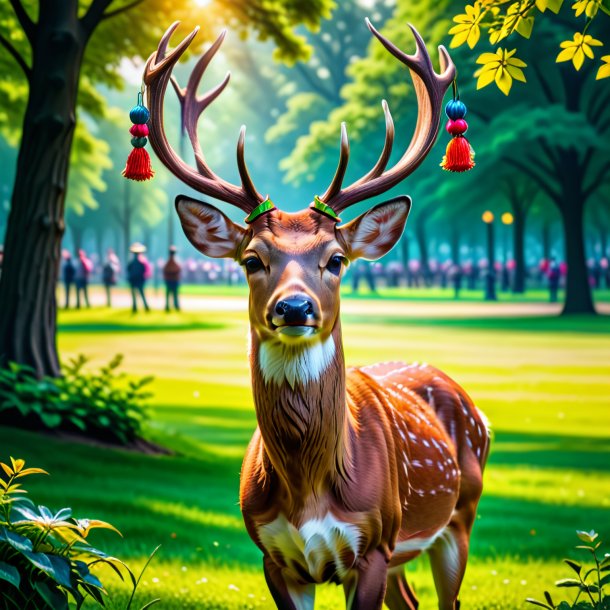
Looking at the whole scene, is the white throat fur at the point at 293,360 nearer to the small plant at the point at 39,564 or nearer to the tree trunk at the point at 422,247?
the small plant at the point at 39,564

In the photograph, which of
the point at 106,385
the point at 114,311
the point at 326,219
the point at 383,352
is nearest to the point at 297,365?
the point at 326,219

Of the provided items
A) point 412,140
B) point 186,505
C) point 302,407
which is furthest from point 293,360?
point 186,505

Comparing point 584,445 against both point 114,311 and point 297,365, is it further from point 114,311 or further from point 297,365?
point 114,311

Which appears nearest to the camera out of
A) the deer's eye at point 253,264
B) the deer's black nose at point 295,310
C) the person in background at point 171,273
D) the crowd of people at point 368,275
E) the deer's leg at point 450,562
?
the deer's black nose at point 295,310

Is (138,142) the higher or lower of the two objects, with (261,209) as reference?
higher

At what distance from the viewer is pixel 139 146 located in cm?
504

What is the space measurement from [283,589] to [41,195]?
7.01 metres

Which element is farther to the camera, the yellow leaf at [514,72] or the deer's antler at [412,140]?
the yellow leaf at [514,72]

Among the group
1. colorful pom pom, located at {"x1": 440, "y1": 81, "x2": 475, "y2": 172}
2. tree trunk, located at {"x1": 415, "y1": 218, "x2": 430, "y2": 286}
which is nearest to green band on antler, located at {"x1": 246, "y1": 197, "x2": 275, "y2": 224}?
colorful pom pom, located at {"x1": 440, "y1": 81, "x2": 475, "y2": 172}

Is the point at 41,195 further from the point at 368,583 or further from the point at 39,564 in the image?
the point at 368,583

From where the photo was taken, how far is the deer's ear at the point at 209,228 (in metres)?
4.46

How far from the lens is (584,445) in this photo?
456 inches

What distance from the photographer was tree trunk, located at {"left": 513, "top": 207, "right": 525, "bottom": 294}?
4006 centimetres

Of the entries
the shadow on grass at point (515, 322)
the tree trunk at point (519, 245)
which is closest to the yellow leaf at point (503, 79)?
the shadow on grass at point (515, 322)
